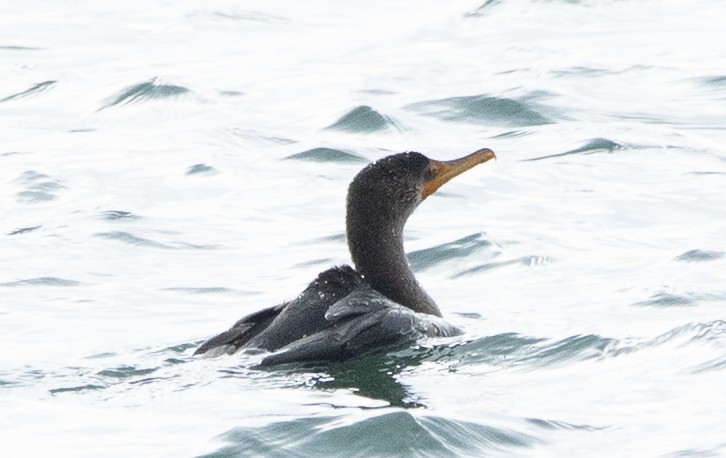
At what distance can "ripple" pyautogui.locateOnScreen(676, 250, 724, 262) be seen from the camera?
36.1 feet

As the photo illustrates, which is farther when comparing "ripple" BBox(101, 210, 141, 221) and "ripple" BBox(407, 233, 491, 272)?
A: "ripple" BBox(101, 210, 141, 221)

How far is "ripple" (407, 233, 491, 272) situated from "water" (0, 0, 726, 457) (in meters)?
0.03

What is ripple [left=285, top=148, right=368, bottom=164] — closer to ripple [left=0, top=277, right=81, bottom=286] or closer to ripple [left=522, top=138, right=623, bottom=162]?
ripple [left=522, top=138, right=623, bottom=162]

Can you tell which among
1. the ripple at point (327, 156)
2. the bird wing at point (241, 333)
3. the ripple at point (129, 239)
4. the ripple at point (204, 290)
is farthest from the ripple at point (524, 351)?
the ripple at point (327, 156)

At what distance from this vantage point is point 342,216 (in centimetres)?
1286

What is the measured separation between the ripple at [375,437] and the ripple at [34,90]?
11.0 m

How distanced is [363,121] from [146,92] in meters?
2.50

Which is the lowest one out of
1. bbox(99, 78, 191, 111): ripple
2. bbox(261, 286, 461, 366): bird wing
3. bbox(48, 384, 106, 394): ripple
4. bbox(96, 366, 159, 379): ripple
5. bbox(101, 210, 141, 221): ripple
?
bbox(101, 210, 141, 221): ripple

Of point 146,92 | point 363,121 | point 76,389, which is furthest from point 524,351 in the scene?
point 146,92

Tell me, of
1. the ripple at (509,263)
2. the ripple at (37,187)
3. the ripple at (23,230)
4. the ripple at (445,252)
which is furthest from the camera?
the ripple at (37,187)

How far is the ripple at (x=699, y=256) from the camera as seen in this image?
11.0 m

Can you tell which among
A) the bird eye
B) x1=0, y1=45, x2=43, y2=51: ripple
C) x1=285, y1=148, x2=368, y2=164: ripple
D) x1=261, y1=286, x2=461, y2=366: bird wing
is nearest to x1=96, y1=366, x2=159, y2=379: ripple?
x1=261, y1=286, x2=461, y2=366: bird wing

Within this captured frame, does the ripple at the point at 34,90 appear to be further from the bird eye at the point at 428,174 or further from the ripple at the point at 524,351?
the ripple at the point at 524,351

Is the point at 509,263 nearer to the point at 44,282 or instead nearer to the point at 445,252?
the point at 445,252
